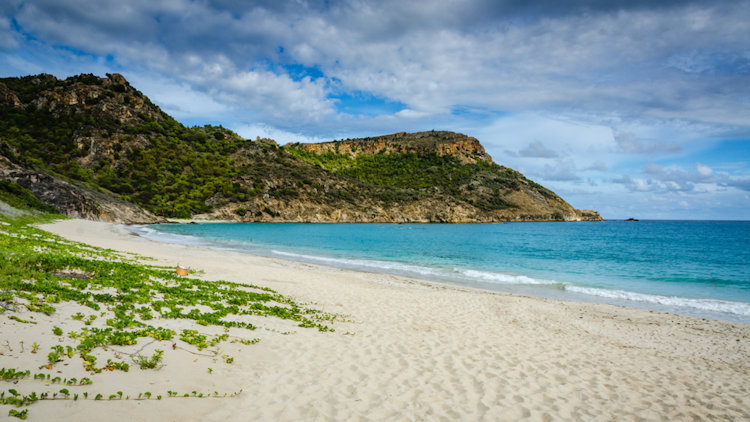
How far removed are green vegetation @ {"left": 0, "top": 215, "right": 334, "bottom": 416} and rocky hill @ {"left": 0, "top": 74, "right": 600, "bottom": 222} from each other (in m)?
44.2

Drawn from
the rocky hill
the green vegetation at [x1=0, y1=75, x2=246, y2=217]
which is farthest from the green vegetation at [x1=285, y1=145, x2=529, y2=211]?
the green vegetation at [x1=0, y1=75, x2=246, y2=217]

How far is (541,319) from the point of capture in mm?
12797

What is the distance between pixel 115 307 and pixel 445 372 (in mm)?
7268

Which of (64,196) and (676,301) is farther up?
(64,196)

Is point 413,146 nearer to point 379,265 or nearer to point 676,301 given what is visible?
point 379,265

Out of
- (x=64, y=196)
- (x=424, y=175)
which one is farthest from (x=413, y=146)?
(x=64, y=196)

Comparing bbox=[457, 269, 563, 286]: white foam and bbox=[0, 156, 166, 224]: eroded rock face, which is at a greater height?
bbox=[0, 156, 166, 224]: eroded rock face

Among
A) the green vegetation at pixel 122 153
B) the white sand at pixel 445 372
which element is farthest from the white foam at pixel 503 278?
the green vegetation at pixel 122 153

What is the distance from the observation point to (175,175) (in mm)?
89312

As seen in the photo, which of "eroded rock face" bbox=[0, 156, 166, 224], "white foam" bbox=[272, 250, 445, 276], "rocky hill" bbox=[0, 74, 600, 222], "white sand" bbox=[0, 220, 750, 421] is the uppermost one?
"rocky hill" bbox=[0, 74, 600, 222]

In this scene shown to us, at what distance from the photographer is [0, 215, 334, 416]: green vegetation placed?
5246 millimetres

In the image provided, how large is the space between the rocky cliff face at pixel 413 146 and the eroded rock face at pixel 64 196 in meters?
112

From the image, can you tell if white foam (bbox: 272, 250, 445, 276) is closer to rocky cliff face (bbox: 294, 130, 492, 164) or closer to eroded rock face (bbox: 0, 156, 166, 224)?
eroded rock face (bbox: 0, 156, 166, 224)

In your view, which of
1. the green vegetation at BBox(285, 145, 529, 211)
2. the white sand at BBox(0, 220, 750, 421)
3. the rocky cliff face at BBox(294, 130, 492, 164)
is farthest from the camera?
the rocky cliff face at BBox(294, 130, 492, 164)
